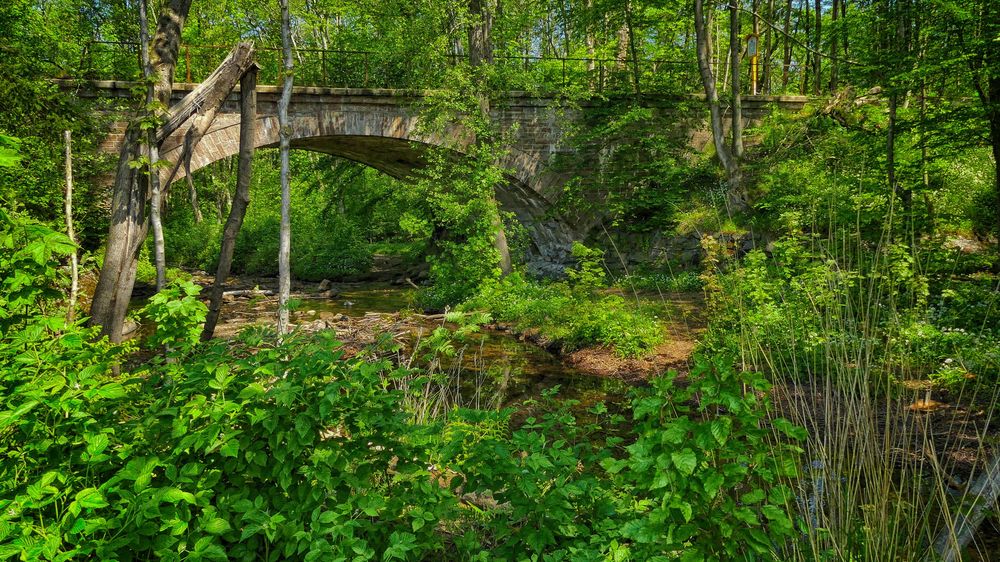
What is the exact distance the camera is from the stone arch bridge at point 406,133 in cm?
1045

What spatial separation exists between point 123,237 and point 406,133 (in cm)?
675

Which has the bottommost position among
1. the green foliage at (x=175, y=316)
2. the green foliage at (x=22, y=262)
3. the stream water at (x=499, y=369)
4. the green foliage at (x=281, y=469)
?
the stream water at (x=499, y=369)

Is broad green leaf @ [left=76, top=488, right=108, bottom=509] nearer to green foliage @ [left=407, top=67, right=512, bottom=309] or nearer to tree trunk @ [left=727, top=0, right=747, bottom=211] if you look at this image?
green foliage @ [left=407, top=67, right=512, bottom=309]

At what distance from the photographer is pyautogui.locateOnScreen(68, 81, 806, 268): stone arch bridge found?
1045 cm

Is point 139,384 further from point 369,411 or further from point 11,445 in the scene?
point 369,411

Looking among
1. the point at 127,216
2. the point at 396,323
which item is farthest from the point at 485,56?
the point at 127,216

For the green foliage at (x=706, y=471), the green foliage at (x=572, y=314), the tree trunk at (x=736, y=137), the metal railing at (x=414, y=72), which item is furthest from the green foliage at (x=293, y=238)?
the green foliage at (x=706, y=471)

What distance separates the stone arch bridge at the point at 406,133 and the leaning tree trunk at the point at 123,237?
4.50 metres

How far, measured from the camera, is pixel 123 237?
5.47 meters

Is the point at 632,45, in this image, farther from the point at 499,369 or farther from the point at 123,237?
the point at 123,237

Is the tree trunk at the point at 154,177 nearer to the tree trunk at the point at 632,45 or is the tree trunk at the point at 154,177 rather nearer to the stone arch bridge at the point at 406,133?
the stone arch bridge at the point at 406,133

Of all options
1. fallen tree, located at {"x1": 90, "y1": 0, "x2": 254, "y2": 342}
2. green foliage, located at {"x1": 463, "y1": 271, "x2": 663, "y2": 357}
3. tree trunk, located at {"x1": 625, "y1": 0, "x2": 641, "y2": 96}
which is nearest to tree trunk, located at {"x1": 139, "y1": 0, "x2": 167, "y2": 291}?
fallen tree, located at {"x1": 90, "y1": 0, "x2": 254, "y2": 342}

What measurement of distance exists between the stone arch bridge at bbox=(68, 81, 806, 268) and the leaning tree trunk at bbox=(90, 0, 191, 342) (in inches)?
177

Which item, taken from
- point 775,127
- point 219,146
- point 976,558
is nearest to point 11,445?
point 976,558
